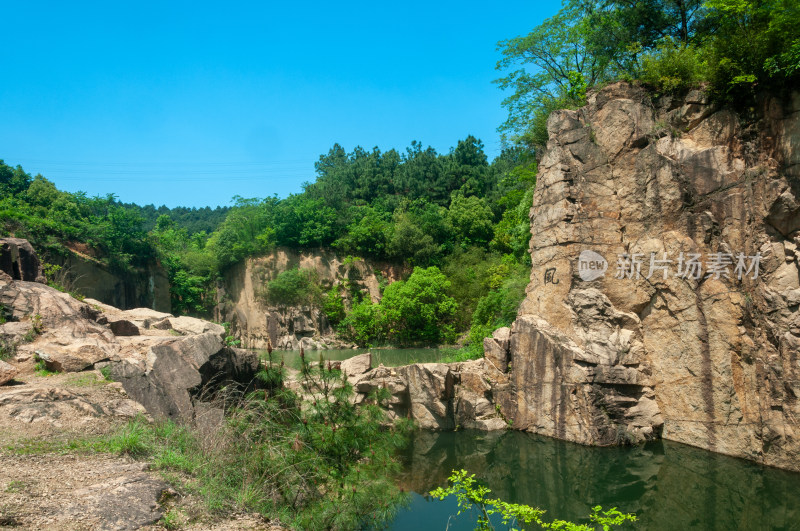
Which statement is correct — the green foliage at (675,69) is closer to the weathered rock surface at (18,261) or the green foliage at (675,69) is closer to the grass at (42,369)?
Answer: the grass at (42,369)

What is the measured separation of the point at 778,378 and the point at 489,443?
5145 millimetres

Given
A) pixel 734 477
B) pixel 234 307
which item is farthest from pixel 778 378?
pixel 234 307

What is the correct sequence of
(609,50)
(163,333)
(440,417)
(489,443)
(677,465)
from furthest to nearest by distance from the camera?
(609,50), (440,417), (489,443), (163,333), (677,465)

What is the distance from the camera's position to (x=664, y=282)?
1032 cm

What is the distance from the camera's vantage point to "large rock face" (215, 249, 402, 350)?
2958 cm

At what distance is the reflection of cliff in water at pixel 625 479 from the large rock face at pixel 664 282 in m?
0.49

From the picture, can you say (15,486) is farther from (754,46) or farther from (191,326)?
(754,46)

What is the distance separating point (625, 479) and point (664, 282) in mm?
3845

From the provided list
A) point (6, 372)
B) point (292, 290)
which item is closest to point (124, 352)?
point (6, 372)

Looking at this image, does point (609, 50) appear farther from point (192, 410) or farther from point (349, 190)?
point (349, 190)

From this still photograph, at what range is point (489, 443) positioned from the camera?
10836 mm

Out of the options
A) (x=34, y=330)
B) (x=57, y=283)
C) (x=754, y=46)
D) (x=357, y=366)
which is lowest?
(x=357, y=366)

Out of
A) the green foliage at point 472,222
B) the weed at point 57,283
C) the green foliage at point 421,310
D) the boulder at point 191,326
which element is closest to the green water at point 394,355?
the green foliage at point 421,310

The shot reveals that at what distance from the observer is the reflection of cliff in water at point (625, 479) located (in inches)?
291
